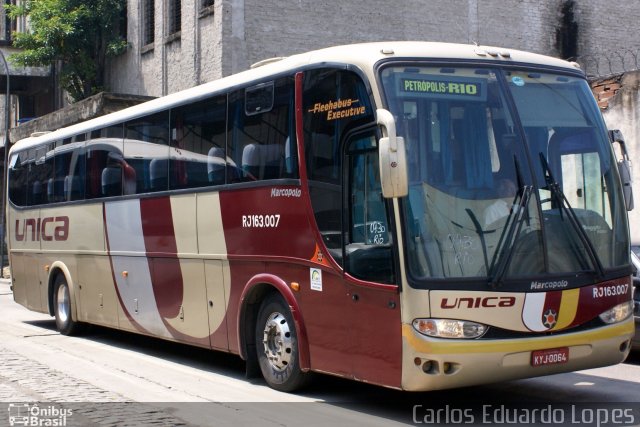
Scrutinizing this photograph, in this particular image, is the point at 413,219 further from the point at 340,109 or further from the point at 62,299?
the point at 62,299

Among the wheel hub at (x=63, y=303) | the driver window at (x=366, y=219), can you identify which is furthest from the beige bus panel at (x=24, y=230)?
the driver window at (x=366, y=219)

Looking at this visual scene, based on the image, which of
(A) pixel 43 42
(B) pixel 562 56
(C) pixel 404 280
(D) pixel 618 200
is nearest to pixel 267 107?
(C) pixel 404 280

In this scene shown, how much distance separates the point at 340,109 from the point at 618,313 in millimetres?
3087

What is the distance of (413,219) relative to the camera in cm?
755

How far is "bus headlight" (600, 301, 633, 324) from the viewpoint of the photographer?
8.13 metres

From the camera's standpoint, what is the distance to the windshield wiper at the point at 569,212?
7957mm

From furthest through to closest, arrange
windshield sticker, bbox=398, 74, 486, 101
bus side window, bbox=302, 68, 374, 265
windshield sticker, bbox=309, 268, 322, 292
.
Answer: windshield sticker, bbox=309, 268, 322, 292, bus side window, bbox=302, 68, 374, 265, windshield sticker, bbox=398, 74, 486, 101

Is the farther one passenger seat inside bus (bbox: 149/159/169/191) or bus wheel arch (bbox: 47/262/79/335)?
bus wheel arch (bbox: 47/262/79/335)

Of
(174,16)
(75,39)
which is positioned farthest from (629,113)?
(75,39)

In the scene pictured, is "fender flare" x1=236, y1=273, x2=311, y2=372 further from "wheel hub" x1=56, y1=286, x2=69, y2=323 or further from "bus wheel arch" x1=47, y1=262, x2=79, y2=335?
"wheel hub" x1=56, y1=286, x2=69, y2=323

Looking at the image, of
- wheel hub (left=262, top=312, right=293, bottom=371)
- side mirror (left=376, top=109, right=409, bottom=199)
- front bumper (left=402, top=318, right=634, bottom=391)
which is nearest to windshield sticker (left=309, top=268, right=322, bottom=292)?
wheel hub (left=262, top=312, right=293, bottom=371)

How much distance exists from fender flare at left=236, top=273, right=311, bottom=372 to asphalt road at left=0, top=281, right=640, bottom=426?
436mm

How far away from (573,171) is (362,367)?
8.44 ft

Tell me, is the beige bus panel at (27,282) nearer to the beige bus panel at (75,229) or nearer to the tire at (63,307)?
the tire at (63,307)
